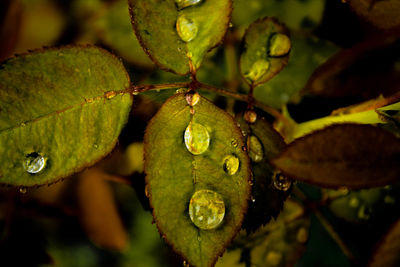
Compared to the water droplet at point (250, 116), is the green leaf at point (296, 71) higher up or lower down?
lower down

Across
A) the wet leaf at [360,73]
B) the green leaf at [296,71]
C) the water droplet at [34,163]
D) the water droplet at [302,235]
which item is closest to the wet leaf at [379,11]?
the wet leaf at [360,73]

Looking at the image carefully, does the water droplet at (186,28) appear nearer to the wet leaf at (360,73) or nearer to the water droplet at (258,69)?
the water droplet at (258,69)

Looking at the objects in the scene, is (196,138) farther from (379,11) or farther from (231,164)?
(379,11)

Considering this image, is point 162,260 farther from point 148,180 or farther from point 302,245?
point 148,180

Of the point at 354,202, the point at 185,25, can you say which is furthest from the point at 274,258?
the point at 185,25

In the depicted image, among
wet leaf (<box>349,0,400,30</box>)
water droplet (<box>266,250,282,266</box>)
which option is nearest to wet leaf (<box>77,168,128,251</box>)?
water droplet (<box>266,250,282,266</box>)

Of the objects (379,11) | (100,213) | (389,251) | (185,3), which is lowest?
(100,213)
